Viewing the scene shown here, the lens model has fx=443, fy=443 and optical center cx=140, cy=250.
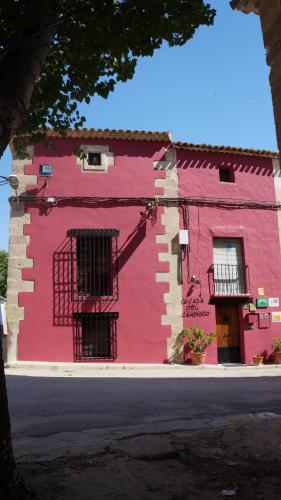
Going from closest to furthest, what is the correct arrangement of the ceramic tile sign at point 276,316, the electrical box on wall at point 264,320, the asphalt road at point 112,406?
1. the asphalt road at point 112,406
2. the electrical box on wall at point 264,320
3. the ceramic tile sign at point 276,316

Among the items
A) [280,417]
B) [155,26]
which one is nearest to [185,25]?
[155,26]

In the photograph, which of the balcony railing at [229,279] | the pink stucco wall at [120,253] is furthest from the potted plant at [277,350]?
the pink stucco wall at [120,253]

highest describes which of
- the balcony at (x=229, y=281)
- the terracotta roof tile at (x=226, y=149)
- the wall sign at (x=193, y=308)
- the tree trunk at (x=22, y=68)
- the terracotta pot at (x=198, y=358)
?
the terracotta roof tile at (x=226, y=149)

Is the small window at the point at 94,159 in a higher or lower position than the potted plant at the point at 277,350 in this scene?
higher

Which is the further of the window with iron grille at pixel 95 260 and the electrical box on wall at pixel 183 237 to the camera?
the electrical box on wall at pixel 183 237

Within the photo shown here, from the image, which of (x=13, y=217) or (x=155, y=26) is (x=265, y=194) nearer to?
(x=13, y=217)

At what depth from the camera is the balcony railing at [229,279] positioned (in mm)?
13625

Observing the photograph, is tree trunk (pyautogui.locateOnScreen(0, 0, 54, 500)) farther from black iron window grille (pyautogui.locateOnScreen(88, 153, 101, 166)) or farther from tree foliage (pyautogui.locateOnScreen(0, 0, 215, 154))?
black iron window grille (pyautogui.locateOnScreen(88, 153, 101, 166))

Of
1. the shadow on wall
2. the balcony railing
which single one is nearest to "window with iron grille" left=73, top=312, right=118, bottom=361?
the balcony railing

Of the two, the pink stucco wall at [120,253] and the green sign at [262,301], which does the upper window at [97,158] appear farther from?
the green sign at [262,301]

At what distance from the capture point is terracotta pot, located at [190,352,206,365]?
12664mm

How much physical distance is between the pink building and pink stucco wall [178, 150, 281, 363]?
0.03 meters

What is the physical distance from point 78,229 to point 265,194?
637 centimetres

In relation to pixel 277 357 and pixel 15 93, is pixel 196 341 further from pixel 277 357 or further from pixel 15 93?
pixel 15 93
